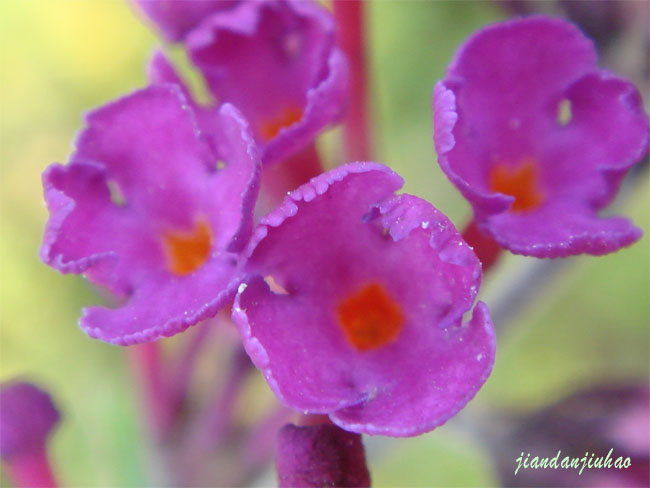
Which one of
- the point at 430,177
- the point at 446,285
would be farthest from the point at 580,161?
the point at 430,177

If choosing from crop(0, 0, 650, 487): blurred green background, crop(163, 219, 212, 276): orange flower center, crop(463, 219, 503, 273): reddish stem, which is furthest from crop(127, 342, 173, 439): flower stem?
crop(463, 219, 503, 273): reddish stem

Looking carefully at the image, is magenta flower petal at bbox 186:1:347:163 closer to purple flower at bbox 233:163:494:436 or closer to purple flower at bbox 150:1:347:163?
purple flower at bbox 150:1:347:163

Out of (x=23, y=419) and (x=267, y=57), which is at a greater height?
(x=267, y=57)

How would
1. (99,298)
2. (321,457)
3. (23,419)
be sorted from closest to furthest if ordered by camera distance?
(321,457), (23,419), (99,298)

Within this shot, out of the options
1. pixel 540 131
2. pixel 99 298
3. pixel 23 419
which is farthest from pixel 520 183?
pixel 99 298

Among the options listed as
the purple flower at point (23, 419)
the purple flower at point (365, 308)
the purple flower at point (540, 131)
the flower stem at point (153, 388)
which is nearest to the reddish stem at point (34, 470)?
the purple flower at point (23, 419)

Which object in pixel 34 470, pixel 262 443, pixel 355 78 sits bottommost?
pixel 262 443

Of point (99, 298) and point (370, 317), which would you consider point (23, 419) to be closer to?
point (370, 317)
